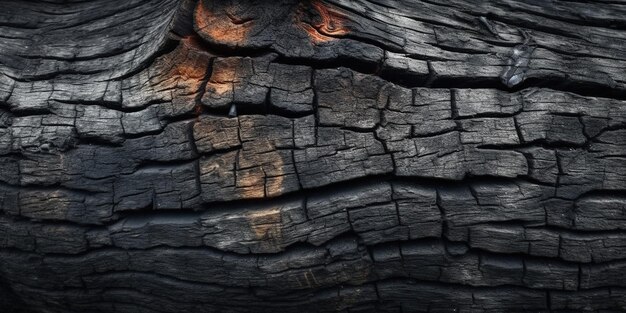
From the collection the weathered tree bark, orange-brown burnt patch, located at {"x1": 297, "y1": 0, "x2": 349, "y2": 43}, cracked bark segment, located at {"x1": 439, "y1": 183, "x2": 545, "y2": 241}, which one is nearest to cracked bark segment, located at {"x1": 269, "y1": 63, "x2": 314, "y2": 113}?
the weathered tree bark

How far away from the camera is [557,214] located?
224cm

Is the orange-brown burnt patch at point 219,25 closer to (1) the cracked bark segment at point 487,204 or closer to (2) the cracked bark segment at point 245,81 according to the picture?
(2) the cracked bark segment at point 245,81

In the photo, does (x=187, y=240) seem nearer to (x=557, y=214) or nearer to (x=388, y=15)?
(x=388, y=15)

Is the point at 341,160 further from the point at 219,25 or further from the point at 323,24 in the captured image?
the point at 219,25

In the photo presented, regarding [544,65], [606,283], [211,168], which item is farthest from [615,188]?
[211,168]

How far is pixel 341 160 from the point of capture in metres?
2.18

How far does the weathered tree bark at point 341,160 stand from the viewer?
2170 millimetres

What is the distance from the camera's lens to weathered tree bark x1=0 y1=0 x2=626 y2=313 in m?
2.17

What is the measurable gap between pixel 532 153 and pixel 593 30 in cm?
60

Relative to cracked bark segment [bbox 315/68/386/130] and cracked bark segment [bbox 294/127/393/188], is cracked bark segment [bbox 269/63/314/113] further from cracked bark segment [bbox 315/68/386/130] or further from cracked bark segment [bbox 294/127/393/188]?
cracked bark segment [bbox 294/127/393/188]

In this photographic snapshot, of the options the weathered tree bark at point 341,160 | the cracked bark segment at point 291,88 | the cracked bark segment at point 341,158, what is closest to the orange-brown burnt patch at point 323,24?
the weathered tree bark at point 341,160

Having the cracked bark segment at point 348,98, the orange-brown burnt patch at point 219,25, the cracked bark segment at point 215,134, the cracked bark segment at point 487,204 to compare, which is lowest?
the cracked bark segment at point 487,204

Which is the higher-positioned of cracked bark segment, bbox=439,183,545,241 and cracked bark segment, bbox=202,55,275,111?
cracked bark segment, bbox=202,55,275,111

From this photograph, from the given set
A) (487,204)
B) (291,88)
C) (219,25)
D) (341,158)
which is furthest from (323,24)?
(487,204)
